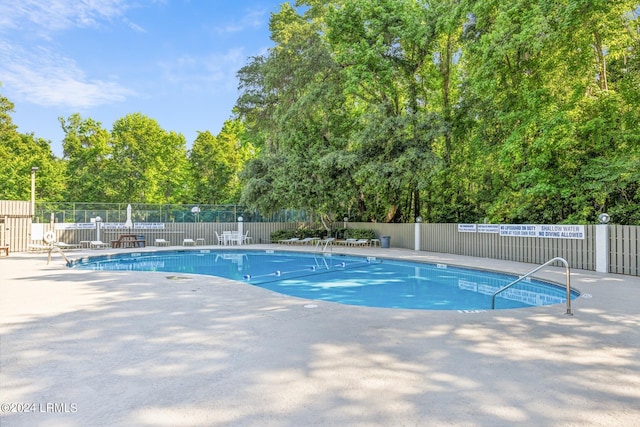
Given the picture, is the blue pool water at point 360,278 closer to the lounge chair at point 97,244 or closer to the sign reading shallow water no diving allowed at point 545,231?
the sign reading shallow water no diving allowed at point 545,231

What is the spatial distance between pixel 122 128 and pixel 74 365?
107ft

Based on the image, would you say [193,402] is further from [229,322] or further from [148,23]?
[148,23]

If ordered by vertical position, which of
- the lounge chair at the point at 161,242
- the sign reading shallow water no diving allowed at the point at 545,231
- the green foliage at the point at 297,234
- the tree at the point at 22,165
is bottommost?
the lounge chair at the point at 161,242

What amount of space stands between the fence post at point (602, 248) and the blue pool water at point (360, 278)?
2.21 meters

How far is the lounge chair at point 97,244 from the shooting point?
648 inches

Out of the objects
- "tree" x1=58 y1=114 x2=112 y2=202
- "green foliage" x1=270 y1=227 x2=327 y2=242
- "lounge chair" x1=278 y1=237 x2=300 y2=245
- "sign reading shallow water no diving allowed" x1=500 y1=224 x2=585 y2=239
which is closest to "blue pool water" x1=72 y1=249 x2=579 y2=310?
"sign reading shallow water no diving allowed" x1=500 y1=224 x2=585 y2=239

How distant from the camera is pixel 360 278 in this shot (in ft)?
33.2

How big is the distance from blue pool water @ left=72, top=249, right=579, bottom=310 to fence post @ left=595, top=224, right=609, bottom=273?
221 cm

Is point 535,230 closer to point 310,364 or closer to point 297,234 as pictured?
point 310,364

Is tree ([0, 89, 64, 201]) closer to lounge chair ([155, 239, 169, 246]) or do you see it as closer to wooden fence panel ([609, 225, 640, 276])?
lounge chair ([155, 239, 169, 246])

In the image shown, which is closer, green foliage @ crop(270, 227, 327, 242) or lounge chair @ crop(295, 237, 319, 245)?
lounge chair @ crop(295, 237, 319, 245)

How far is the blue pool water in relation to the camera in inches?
292

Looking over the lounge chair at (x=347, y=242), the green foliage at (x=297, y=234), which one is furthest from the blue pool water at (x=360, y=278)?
the green foliage at (x=297, y=234)

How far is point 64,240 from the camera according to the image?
17219mm
